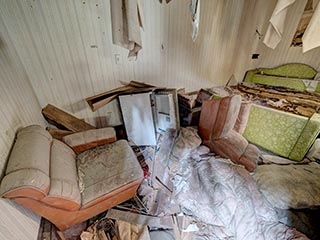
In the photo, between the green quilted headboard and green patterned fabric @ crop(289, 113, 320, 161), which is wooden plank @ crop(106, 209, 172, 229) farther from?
the green quilted headboard

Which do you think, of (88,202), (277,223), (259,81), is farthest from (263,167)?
(259,81)

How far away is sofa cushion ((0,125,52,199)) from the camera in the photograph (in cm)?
91

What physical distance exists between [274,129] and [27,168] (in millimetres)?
2278

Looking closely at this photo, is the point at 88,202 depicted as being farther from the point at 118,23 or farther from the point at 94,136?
the point at 118,23

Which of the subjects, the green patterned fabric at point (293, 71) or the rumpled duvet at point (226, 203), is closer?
the rumpled duvet at point (226, 203)

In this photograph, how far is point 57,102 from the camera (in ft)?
6.39

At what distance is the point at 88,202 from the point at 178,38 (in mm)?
2213

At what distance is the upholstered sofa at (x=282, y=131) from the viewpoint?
169 cm

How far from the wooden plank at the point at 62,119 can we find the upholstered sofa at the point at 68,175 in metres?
0.30

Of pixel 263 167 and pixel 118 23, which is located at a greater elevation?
pixel 118 23

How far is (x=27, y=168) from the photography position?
1.01m

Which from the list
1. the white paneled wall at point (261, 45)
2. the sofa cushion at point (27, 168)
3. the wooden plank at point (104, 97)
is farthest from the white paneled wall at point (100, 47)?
the sofa cushion at point (27, 168)

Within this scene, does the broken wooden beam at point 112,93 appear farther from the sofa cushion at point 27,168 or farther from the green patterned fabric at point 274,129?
the green patterned fabric at point 274,129

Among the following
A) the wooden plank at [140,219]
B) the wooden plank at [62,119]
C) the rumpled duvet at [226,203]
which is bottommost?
the wooden plank at [140,219]
